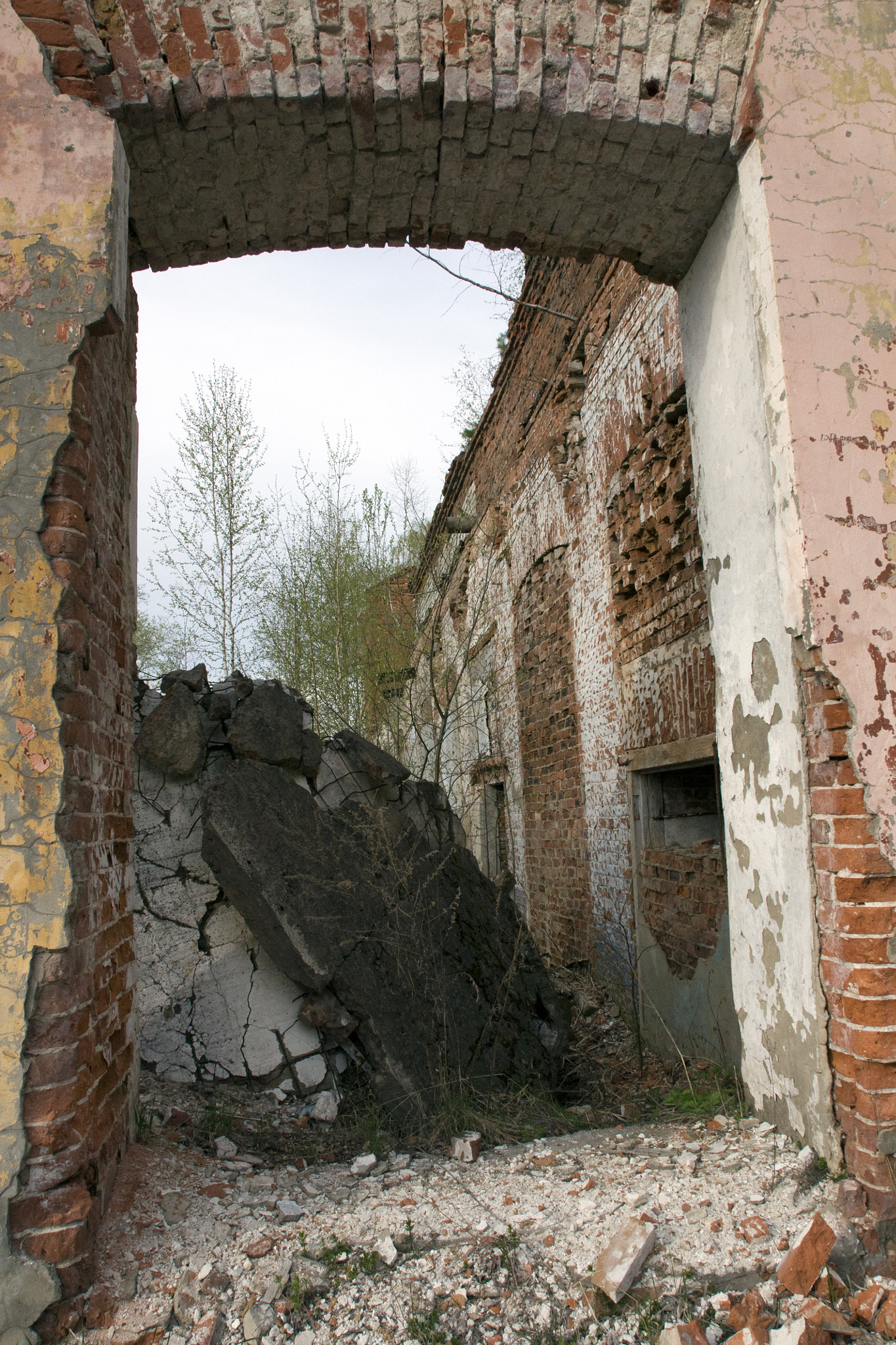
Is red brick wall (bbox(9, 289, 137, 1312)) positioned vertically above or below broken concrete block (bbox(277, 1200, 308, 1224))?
above

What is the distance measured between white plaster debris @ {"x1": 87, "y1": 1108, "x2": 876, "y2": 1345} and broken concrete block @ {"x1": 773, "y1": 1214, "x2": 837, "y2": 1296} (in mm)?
39

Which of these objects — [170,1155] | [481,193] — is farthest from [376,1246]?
[481,193]

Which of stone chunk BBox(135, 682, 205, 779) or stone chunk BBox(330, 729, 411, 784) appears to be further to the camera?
stone chunk BBox(330, 729, 411, 784)

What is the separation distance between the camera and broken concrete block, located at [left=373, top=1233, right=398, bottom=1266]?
2.07 m

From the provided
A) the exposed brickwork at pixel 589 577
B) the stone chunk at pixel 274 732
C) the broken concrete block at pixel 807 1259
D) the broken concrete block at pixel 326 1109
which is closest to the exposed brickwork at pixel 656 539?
the exposed brickwork at pixel 589 577

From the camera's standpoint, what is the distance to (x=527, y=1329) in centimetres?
194

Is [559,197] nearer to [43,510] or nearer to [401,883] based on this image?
[43,510]

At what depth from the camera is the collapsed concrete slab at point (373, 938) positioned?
3.33 meters

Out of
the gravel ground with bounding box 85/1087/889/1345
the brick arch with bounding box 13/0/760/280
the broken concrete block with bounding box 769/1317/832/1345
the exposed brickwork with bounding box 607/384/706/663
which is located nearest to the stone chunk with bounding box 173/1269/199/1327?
the gravel ground with bounding box 85/1087/889/1345

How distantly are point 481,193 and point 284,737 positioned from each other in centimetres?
247

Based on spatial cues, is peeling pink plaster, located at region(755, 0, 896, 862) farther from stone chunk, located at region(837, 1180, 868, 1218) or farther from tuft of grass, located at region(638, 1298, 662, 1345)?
tuft of grass, located at region(638, 1298, 662, 1345)

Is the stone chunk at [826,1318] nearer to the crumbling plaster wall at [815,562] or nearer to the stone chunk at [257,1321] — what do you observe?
the crumbling plaster wall at [815,562]

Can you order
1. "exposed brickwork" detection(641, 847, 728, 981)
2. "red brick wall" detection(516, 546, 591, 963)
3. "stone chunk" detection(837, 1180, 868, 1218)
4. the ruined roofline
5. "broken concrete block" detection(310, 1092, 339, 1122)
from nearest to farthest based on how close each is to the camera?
1. "stone chunk" detection(837, 1180, 868, 1218)
2. "broken concrete block" detection(310, 1092, 339, 1122)
3. "exposed brickwork" detection(641, 847, 728, 981)
4. "red brick wall" detection(516, 546, 591, 963)
5. the ruined roofline

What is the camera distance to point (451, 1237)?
2.16m
